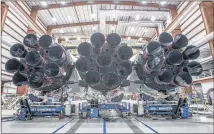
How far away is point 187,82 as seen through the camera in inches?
160

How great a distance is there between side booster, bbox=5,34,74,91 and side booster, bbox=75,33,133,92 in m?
0.52

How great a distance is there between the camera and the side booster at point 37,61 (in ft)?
12.1

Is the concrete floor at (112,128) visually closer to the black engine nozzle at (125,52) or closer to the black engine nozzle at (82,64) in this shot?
the black engine nozzle at (82,64)

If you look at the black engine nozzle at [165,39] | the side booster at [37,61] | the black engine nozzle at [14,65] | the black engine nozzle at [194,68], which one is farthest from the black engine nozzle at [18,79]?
the black engine nozzle at [194,68]

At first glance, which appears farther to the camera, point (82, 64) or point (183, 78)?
point (183, 78)

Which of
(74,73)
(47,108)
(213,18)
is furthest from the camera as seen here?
(213,18)

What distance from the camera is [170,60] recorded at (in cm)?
373

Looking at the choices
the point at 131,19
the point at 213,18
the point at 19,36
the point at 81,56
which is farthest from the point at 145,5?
the point at 81,56

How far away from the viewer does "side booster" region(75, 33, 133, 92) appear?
339 centimetres

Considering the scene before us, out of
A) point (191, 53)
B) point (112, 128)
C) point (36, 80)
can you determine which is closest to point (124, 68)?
point (112, 128)

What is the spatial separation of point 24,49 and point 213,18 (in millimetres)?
10982

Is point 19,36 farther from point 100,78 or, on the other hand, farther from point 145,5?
point 100,78

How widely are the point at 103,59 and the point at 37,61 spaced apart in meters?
1.50

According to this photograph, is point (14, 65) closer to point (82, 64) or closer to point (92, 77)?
point (82, 64)
